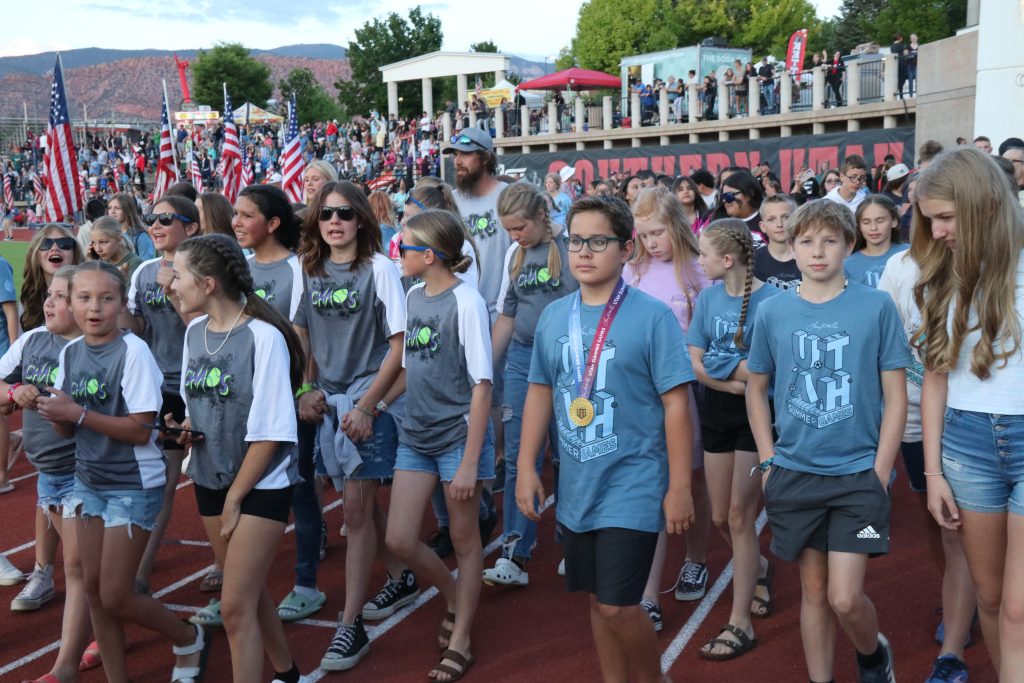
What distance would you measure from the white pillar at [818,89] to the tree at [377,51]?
61.2 meters

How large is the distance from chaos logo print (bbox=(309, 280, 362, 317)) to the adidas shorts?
2197 mm

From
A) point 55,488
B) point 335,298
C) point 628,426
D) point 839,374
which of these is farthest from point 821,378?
point 55,488

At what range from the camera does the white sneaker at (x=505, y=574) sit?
5.62 meters

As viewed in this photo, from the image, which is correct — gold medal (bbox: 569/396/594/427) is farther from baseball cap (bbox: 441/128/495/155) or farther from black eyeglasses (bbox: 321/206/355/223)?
baseball cap (bbox: 441/128/495/155)

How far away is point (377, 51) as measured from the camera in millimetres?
88312

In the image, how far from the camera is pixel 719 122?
3069 centimetres

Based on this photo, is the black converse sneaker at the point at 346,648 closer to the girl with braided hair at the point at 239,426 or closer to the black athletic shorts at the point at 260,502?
the girl with braided hair at the point at 239,426

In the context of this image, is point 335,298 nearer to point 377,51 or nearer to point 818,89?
point 818,89

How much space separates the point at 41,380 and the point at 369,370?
1.52 metres

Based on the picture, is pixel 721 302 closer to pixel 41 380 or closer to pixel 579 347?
pixel 579 347

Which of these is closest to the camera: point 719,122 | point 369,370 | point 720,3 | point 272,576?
point 369,370

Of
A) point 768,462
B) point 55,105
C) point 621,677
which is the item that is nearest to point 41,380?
point 621,677

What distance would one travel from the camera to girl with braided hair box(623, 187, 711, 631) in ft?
17.4

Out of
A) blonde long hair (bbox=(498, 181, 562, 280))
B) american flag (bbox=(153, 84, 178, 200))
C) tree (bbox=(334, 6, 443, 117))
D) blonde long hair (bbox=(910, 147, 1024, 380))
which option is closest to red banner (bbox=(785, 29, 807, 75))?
american flag (bbox=(153, 84, 178, 200))
